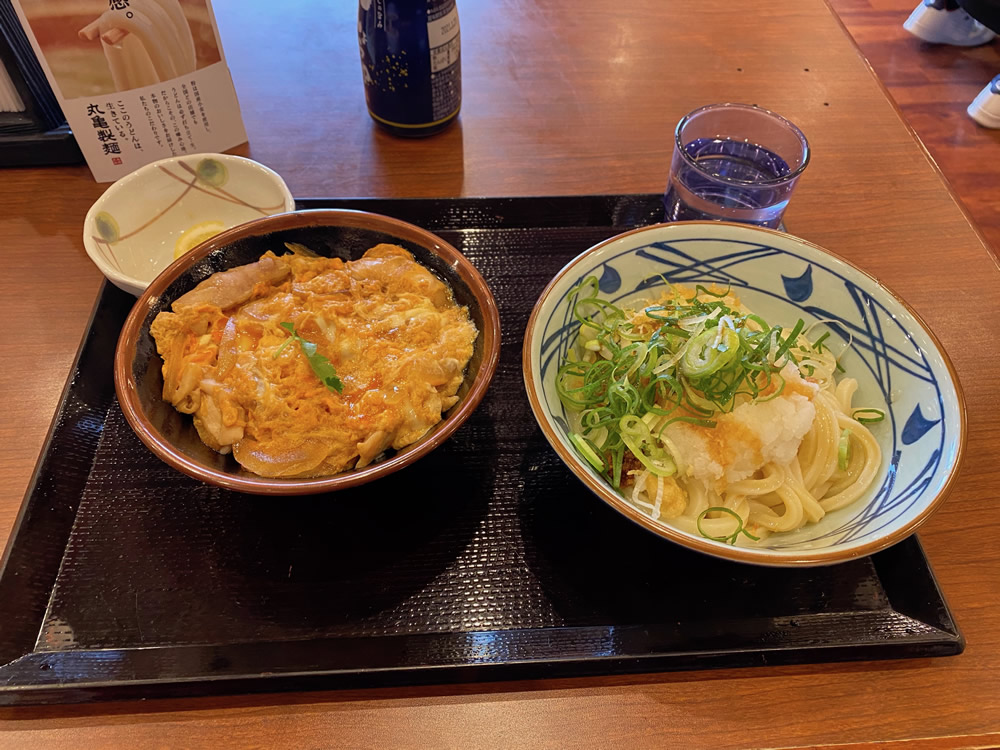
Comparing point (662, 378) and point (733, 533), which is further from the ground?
point (662, 378)

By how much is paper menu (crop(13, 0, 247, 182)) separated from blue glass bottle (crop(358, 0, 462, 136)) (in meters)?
0.40

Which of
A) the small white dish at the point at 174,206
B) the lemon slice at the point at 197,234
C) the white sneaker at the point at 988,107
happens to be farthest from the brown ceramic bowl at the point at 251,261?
the white sneaker at the point at 988,107

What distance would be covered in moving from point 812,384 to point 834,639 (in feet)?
1.52

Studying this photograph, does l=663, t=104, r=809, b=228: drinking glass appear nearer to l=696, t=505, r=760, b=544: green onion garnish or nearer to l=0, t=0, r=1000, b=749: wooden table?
l=0, t=0, r=1000, b=749: wooden table

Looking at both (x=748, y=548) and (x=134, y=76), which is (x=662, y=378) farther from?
(x=134, y=76)

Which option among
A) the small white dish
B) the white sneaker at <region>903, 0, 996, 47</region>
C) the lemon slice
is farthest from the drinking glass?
the white sneaker at <region>903, 0, 996, 47</region>

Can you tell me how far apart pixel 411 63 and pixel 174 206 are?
76 cm

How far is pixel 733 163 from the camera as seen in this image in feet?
6.26

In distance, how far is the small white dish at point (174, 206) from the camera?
5.57ft

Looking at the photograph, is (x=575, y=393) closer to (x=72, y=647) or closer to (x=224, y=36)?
(x=72, y=647)

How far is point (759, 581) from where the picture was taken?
126 centimetres

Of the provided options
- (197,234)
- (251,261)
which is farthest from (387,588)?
(197,234)

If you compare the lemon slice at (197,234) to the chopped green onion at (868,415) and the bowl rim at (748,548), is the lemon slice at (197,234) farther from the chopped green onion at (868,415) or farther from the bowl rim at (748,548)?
the chopped green onion at (868,415)

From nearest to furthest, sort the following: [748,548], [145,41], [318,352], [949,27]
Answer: [748,548], [318,352], [145,41], [949,27]
